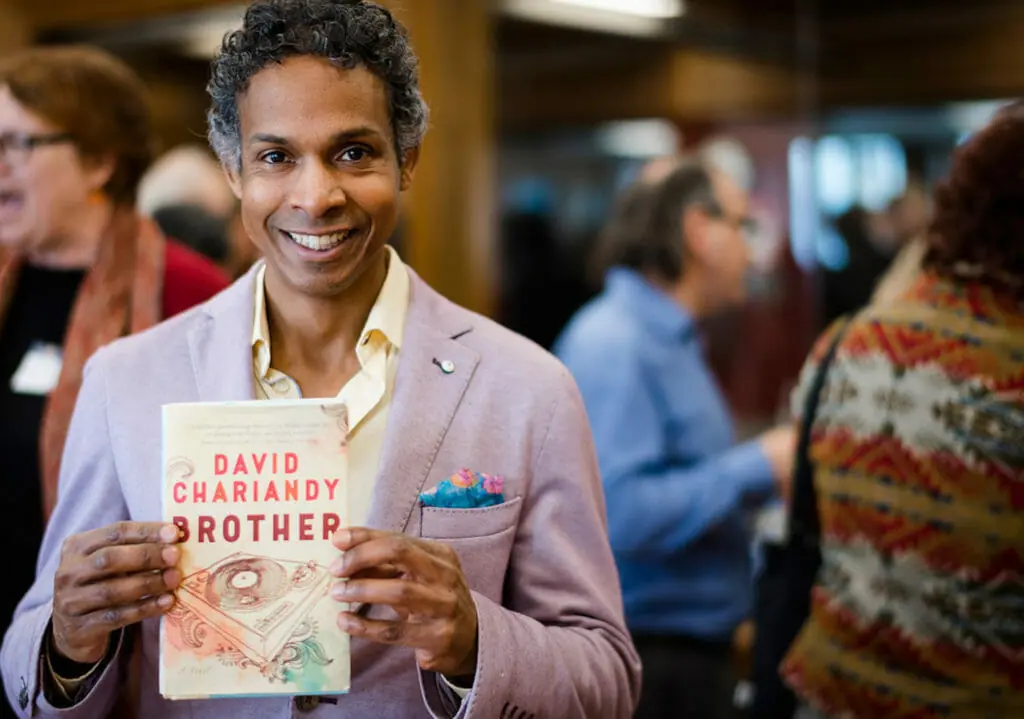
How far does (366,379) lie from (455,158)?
279 cm

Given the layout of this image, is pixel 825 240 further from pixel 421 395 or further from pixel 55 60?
pixel 421 395

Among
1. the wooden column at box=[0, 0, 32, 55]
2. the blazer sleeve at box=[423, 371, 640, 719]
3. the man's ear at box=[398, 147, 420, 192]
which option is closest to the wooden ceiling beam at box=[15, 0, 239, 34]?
the wooden column at box=[0, 0, 32, 55]

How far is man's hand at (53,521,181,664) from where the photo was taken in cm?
141

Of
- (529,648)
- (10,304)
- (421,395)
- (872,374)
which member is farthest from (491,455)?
(10,304)

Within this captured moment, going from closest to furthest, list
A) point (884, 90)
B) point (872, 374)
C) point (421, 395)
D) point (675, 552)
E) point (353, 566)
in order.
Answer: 1. point (353, 566)
2. point (421, 395)
3. point (872, 374)
4. point (675, 552)
5. point (884, 90)

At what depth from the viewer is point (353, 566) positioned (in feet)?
4.55

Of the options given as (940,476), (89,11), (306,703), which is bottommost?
(306,703)

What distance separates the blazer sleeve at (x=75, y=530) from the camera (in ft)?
5.19

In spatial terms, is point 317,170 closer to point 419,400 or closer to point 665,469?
point 419,400

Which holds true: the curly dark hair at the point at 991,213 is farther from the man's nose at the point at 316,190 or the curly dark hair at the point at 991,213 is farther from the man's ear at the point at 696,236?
the man's nose at the point at 316,190

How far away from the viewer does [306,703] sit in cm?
158

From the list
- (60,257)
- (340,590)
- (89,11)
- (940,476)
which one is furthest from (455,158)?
(340,590)

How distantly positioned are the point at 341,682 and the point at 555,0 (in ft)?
12.5

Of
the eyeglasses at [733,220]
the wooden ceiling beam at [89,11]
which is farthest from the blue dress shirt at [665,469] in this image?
Answer: the wooden ceiling beam at [89,11]
